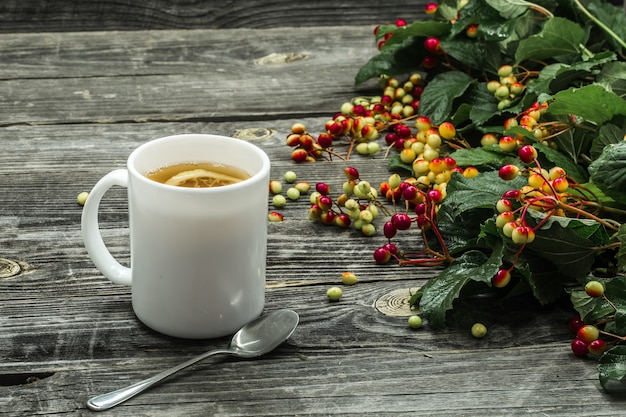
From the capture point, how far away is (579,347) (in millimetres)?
900

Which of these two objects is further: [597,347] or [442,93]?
[442,93]

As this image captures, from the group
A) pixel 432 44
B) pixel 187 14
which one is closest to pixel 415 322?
pixel 432 44

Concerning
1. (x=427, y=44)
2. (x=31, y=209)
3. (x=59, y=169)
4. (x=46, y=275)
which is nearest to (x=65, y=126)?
(x=59, y=169)

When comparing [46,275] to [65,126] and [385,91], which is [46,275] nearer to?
[65,126]

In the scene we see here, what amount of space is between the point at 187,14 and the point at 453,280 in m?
1.30

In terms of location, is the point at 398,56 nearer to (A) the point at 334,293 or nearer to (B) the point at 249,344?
(A) the point at 334,293

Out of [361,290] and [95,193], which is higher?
[95,193]

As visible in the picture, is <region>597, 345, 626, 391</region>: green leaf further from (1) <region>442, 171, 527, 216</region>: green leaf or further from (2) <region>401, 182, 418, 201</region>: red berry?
(2) <region>401, 182, 418, 201</region>: red berry

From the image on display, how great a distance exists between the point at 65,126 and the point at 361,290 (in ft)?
2.17

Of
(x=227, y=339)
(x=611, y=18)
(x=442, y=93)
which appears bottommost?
(x=227, y=339)

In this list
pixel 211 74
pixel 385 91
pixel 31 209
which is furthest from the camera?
pixel 211 74

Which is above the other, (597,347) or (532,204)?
(532,204)

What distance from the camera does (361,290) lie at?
1.03 metres

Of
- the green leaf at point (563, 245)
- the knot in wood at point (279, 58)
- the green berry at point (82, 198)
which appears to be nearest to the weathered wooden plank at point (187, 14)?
the knot in wood at point (279, 58)
